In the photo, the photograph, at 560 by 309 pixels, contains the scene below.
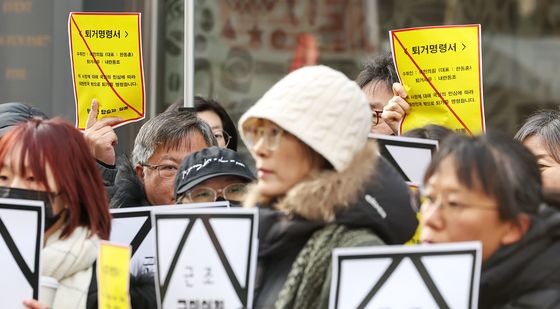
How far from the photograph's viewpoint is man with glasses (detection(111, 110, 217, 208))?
17.1ft

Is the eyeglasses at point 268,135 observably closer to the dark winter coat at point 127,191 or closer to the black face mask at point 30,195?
the black face mask at point 30,195

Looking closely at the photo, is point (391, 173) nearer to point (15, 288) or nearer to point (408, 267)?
point (408, 267)

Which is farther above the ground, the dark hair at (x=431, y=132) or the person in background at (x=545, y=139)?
the dark hair at (x=431, y=132)

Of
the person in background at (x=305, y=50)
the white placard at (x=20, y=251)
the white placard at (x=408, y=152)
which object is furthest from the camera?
the person in background at (x=305, y=50)

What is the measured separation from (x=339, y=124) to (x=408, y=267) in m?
0.42

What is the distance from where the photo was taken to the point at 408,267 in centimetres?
330

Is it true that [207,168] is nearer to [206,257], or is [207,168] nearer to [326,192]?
[206,257]

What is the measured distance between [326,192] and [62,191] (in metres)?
0.93

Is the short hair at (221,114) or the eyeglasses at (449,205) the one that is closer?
the eyeglasses at (449,205)

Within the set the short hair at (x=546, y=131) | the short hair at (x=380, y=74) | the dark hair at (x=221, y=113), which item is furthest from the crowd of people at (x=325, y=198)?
Answer: the dark hair at (x=221, y=113)

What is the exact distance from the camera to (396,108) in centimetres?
496

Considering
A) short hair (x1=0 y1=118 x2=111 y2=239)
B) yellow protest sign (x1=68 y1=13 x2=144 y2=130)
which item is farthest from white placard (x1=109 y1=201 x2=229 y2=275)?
yellow protest sign (x1=68 y1=13 x2=144 y2=130)

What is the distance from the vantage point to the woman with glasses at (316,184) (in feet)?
11.1

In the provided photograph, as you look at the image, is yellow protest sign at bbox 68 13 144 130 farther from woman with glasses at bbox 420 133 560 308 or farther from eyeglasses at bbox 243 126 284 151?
woman with glasses at bbox 420 133 560 308
